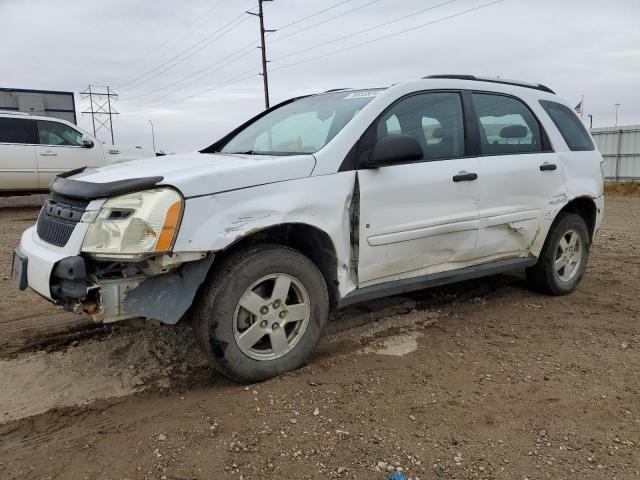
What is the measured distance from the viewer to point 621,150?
2020cm

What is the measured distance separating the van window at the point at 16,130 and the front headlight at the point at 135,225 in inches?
374

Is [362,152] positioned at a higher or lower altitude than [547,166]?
higher

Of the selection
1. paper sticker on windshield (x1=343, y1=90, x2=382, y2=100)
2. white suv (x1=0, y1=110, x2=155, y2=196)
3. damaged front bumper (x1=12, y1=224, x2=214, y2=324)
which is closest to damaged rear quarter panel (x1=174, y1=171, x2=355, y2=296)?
damaged front bumper (x1=12, y1=224, x2=214, y2=324)

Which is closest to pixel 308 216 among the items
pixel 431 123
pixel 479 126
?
pixel 431 123

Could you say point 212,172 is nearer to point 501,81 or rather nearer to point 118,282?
point 118,282

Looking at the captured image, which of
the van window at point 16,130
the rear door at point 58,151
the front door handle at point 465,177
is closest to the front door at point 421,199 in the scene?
the front door handle at point 465,177

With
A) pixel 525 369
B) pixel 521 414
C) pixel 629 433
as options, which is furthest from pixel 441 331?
pixel 629 433

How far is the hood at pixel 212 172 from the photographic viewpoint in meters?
2.76

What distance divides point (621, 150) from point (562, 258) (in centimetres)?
1843

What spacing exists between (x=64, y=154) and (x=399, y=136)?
32.0 ft

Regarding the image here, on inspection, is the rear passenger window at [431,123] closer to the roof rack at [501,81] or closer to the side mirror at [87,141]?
the roof rack at [501,81]

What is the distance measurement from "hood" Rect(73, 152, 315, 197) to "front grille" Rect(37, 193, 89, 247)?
0.16 metres

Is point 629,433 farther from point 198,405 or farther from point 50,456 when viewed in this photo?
point 50,456

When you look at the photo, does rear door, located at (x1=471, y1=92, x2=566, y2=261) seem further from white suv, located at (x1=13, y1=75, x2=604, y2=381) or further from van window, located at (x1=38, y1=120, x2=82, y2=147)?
van window, located at (x1=38, y1=120, x2=82, y2=147)
